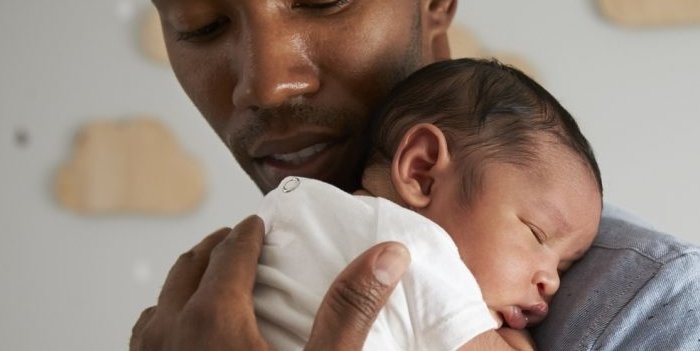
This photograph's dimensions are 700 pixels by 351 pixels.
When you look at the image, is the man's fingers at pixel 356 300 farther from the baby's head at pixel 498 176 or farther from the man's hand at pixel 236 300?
the baby's head at pixel 498 176

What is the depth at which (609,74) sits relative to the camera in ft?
7.49

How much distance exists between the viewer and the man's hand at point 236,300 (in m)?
0.66

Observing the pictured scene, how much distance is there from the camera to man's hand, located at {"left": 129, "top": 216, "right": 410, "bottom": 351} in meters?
0.66

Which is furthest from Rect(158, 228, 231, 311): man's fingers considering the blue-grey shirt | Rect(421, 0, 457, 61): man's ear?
Rect(421, 0, 457, 61): man's ear

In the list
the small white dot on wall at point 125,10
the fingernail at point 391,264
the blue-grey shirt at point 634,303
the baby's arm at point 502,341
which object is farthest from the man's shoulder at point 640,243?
the small white dot on wall at point 125,10

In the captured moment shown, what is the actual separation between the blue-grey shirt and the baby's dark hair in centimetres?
12

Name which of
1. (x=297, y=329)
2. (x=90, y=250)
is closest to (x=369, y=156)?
(x=297, y=329)

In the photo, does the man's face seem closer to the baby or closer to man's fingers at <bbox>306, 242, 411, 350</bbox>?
the baby

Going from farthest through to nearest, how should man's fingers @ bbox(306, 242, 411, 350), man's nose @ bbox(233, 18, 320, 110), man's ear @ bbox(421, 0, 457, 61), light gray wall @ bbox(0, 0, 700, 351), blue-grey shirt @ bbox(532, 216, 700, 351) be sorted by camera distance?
1. light gray wall @ bbox(0, 0, 700, 351)
2. man's ear @ bbox(421, 0, 457, 61)
3. man's nose @ bbox(233, 18, 320, 110)
4. blue-grey shirt @ bbox(532, 216, 700, 351)
5. man's fingers @ bbox(306, 242, 411, 350)

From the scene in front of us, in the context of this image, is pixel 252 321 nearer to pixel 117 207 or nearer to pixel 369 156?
pixel 369 156

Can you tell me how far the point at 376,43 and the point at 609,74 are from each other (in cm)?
138

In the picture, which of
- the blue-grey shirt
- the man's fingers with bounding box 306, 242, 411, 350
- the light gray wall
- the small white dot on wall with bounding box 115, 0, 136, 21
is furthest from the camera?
the small white dot on wall with bounding box 115, 0, 136, 21

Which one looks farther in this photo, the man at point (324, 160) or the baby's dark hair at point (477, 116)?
the baby's dark hair at point (477, 116)

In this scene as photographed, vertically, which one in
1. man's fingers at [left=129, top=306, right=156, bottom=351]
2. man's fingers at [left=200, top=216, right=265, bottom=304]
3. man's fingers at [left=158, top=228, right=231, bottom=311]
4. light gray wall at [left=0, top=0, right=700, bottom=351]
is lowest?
light gray wall at [left=0, top=0, right=700, bottom=351]
